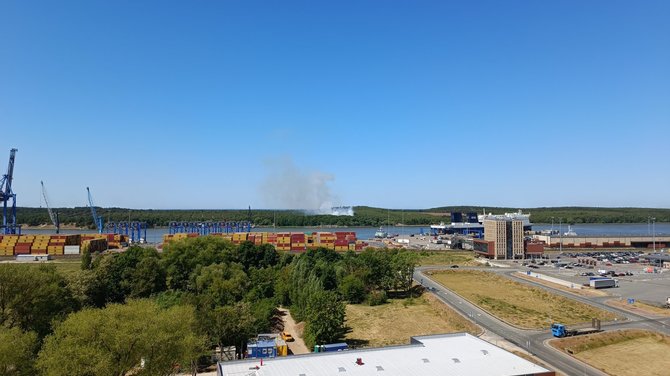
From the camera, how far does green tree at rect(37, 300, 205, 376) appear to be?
592 inches

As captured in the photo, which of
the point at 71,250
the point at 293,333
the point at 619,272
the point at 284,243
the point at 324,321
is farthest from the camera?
the point at 284,243

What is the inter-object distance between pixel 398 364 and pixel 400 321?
16.7 metres

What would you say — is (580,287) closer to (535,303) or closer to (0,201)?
(535,303)

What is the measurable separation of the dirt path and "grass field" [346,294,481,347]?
3316 mm

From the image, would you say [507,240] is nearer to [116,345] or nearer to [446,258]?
[446,258]

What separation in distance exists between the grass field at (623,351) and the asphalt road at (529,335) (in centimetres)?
89

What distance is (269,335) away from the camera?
2819 cm

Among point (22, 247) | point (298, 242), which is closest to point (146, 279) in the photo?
point (298, 242)

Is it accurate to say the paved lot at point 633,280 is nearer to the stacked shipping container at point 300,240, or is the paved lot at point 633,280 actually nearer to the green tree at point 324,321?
the green tree at point 324,321

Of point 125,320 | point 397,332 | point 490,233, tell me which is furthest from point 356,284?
point 490,233

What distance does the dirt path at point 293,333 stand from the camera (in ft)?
92.8

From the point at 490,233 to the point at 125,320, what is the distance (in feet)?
220

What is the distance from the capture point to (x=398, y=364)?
63.6ft

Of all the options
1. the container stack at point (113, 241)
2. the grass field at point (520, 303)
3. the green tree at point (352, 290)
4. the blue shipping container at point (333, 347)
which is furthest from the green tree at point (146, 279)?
the container stack at point (113, 241)
